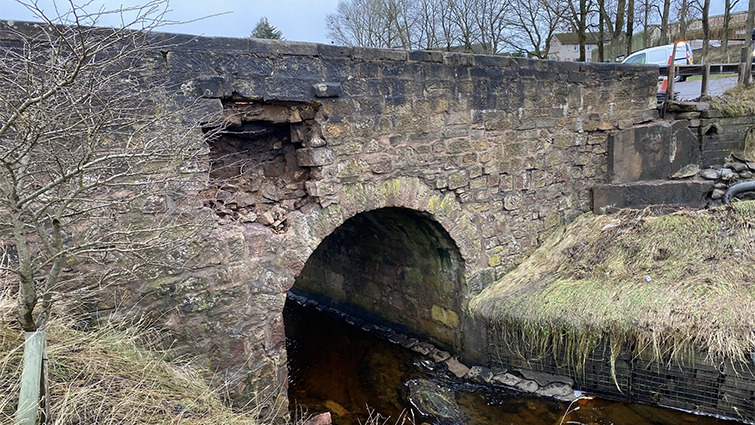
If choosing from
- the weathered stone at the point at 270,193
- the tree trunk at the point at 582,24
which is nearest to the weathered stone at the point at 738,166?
the weathered stone at the point at 270,193

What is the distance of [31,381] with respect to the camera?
6.69 ft

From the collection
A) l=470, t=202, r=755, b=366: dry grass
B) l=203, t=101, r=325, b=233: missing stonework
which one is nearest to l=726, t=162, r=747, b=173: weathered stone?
l=470, t=202, r=755, b=366: dry grass

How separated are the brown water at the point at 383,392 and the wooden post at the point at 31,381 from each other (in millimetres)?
2978

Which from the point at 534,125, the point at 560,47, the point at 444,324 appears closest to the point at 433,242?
the point at 444,324

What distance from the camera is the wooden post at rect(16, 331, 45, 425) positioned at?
201 centimetres

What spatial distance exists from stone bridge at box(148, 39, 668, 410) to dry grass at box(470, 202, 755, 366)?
46 cm

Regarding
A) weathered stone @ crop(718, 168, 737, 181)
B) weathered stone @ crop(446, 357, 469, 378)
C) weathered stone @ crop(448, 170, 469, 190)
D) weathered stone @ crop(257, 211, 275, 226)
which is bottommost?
weathered stone @ crop(446, 357, 469, 378)

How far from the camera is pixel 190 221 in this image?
3.53 metres

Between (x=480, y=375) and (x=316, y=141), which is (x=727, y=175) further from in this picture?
(x=316, y=141)

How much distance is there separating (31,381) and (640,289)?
493 cm

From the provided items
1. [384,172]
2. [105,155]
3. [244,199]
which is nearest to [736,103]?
[384,172]

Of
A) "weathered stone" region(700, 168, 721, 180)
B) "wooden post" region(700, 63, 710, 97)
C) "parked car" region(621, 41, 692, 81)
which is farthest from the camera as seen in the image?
"parked car" region(621, 41, 692, 81)

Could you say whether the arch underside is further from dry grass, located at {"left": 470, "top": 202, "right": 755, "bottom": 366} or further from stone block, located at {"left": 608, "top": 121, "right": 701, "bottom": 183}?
stone block, located at {"left": 608, "top": 121, "right": 701, "bottom": 183}

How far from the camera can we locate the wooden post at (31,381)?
6.60 feet
